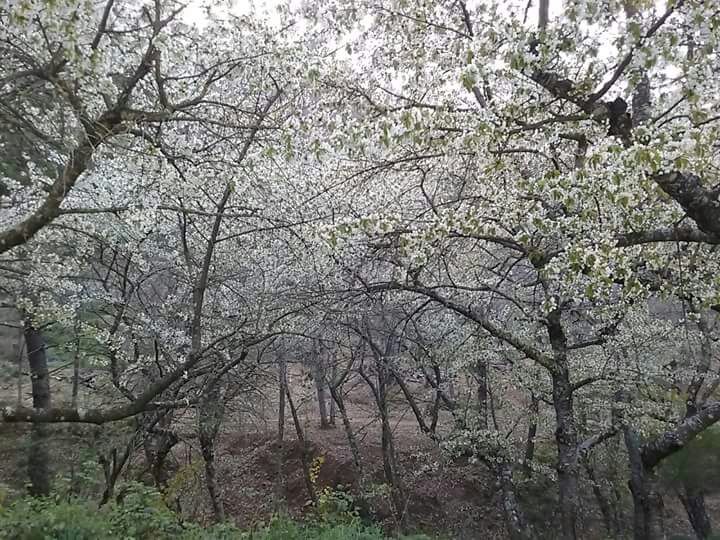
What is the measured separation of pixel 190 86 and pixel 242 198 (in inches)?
103

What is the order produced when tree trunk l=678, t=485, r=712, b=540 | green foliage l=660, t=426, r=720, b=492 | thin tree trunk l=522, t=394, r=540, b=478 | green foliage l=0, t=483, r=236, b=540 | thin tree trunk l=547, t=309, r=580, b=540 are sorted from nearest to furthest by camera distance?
green foliage l=0, t=483, r=236, b=540
thin tree trunk l=547, t=309, r=580, b=540
green foliage l=660, t=426, r=720, b=492
thin tree trunk l=522, t=394, r=540, b=478
tree trunk l=678, t=485, r=712, b=540

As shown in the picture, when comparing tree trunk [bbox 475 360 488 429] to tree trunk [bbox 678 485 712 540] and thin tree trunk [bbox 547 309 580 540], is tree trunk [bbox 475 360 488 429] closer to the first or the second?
thin tree trunk [bbox 547 309 580 540]

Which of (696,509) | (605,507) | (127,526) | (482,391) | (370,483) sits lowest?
(605,507)

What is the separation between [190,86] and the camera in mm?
4723

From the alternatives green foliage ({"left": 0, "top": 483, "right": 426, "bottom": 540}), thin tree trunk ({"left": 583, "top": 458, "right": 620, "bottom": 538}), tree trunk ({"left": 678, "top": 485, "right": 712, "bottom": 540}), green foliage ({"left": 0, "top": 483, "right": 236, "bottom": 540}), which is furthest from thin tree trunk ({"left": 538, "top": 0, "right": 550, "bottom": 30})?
thin tree trunk ({"left": 583, "top": 458, "right": 620, "bottom": 538})

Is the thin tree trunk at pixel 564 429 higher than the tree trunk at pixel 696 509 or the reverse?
higher

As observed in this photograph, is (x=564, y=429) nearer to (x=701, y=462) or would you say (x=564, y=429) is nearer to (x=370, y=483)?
(x=701, y=462)

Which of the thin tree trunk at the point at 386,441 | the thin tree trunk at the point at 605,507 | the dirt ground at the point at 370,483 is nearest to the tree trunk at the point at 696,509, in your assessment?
the dirt ground at the point at 370,483

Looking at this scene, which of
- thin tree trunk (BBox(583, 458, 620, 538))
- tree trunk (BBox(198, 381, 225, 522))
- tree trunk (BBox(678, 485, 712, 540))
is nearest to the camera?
tree trunk (BBox(198, 381, 225, 522))

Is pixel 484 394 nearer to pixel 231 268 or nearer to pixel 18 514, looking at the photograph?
pixel 231 268

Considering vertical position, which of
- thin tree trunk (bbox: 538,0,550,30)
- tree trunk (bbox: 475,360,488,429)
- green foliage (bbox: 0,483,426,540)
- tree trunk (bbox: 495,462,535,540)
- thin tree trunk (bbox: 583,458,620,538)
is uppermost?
thin tree trunk (bbox: 538,0,550,30)

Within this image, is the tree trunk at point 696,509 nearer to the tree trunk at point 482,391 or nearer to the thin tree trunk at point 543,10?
the tree trunk at point 482,391

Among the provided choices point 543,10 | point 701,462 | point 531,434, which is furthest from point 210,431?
point 701,462

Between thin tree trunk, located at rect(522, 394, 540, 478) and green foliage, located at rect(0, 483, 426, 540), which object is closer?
green foliage, located at rect(0, 483, 426, 540)
